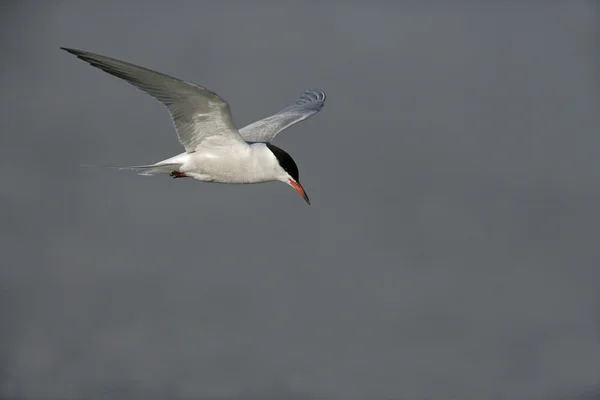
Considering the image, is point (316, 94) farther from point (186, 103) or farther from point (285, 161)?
point (186, 103)

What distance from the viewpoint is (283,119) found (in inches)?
378

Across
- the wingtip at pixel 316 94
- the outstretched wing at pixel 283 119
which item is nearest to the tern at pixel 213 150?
the outstretched wing at pixel 283 119

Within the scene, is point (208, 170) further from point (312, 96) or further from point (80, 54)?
point (312, 96)

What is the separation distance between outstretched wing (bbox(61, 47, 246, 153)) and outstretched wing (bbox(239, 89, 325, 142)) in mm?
1226

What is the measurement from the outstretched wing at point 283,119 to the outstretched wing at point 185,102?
4.02 ft

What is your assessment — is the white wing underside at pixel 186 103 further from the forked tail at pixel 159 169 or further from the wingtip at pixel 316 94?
the wingtip at pixel 316 94

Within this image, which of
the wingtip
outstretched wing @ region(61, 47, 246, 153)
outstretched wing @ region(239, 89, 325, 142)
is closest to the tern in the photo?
outstretched wing @ region(61, 47, 246, 153)

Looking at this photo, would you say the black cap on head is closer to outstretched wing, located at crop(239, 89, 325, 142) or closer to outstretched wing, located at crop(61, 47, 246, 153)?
outstretched wing, located at crop(61, 47, 246, 153)

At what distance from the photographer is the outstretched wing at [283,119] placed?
9.16 metres

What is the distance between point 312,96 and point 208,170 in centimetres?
349

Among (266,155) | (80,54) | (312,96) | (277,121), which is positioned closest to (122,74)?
(80,54)

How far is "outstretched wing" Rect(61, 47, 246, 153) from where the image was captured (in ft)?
22.0

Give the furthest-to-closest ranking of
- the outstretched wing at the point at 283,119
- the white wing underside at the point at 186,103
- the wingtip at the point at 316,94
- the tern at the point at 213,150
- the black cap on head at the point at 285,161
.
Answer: the wingtip at the point at 316,94 < the outstretched wing at the point at 283,119 < the black cap on head at the point at 285,161 < the tern at the point at 213,150 < the white wing underside at the point at 186,103

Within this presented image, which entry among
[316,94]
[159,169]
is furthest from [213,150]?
[316,94]
